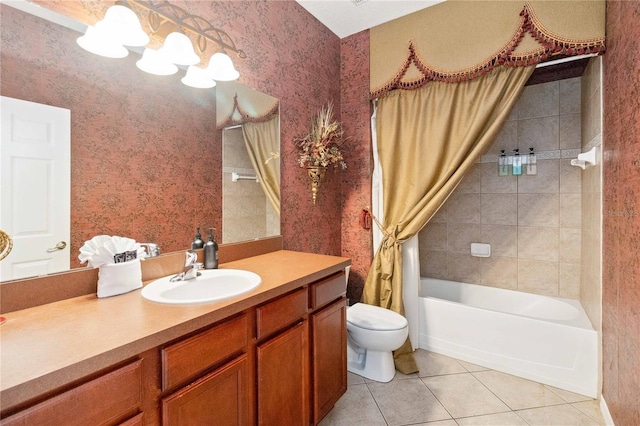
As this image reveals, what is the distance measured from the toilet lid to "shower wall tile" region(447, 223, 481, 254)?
1269 mm

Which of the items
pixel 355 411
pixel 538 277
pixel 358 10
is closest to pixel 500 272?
pixel 538 277

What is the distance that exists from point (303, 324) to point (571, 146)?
2.74m

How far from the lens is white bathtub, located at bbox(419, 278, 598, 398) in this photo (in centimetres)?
195

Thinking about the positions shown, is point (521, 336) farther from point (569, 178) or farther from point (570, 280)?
point (569, 178)

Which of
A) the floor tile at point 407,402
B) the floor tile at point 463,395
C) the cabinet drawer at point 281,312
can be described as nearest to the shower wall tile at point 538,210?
the floor tile at point 463,395

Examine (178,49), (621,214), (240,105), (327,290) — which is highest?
(178,49)

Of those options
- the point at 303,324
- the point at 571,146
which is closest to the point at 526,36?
the point at 571,146

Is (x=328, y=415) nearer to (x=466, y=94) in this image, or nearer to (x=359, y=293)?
(x=359, y=293)

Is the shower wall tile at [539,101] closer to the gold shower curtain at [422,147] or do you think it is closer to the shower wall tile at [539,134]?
the shower wall tile at [539,134]

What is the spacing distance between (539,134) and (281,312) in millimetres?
2806

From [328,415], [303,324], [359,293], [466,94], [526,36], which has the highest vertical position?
[526,36]

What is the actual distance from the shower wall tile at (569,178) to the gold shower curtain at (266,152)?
2.46m

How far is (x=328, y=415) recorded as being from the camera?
1.79 metres

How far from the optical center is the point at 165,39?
1454mm
